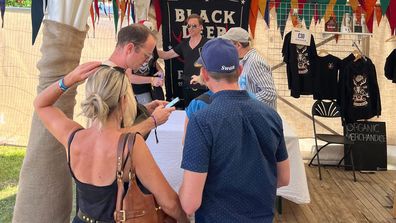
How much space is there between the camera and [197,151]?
5.08 ft

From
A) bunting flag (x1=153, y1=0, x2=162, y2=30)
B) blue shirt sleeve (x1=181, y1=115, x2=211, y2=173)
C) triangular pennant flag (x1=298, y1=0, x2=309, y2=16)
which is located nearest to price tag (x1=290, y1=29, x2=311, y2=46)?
triangular pennant flag (x1=298, y1=0, x2=309, y2=16)

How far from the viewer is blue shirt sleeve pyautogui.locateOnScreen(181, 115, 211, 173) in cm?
155

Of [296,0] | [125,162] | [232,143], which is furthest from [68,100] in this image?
[296,0]

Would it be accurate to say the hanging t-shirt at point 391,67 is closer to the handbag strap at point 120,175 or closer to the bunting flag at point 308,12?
the bunting flag at point 308,12

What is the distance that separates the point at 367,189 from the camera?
502 cm

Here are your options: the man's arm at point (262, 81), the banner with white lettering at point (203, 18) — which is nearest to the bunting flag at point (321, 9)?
the banner with white lettering at point (203, 18)

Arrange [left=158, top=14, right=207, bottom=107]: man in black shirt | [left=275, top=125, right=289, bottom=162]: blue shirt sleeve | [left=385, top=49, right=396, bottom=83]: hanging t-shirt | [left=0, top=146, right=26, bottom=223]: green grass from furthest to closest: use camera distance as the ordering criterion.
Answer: [left=385, top=49, right=396, bottom=83]: hanging t-shirt → [left=158, top=14, right=207, bottom=107]: man in black shirt → [left=0, top=146, right=26, bottom=223]: green grass → [left=275, top=125, right=289, bottom=162]: blue shirt sleeve

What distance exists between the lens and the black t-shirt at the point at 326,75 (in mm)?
5566

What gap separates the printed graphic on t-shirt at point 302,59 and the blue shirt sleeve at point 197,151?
4.17m

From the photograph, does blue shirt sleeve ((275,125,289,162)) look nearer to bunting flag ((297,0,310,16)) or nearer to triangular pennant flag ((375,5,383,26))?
bunting flag ((297,0,310,16))

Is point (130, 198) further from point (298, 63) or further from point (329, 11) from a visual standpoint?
point (329, 11)

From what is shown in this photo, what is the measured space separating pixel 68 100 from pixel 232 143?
32.1 inches

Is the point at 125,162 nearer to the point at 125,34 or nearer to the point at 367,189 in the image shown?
the point at 125,34

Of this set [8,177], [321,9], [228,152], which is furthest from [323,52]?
[228,152]
